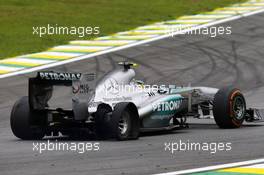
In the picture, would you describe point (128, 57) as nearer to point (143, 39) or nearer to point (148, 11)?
point (143, 39)

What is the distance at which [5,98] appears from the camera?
19391 mm

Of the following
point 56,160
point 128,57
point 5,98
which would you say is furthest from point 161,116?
point 128,57

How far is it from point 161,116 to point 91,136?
1.35m

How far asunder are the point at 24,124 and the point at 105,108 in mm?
1405

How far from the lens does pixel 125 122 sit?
13.2 m

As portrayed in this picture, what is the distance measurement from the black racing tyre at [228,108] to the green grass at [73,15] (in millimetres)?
12170
